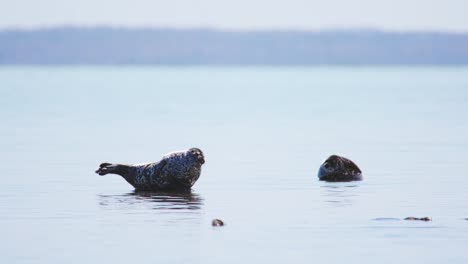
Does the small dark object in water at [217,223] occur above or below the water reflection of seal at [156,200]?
below

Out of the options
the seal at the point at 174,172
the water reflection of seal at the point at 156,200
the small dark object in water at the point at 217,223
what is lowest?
the small dark object in water at the point at 217,223

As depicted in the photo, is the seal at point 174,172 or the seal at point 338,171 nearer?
the seal at point 174,172

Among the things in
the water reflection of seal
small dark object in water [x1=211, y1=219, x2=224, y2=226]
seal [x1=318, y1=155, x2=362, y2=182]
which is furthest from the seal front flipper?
small dark object in water [x1=211, y1=219, x2=224, y2=226]

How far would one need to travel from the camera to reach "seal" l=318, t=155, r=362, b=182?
31.8 meters

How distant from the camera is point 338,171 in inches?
1253

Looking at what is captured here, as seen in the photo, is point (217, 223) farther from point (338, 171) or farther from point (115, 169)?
point (338, 171)

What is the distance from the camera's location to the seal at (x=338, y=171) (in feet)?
104

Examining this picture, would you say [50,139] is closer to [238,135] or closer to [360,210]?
[238,135]

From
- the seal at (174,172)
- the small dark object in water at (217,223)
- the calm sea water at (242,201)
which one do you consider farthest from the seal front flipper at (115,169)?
the small dark object in water at (217,223)

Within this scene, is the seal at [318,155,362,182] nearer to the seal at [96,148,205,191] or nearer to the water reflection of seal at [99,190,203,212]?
the seal at [96,148,205,191]

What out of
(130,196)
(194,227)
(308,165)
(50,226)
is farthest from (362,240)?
(308,165)

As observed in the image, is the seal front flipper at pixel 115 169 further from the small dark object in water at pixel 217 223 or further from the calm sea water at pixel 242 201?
the small dark object in water at pixel 217 223

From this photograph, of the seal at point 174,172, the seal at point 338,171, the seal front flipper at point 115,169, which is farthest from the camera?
the seal at point 338,171

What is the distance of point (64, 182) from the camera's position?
1246 inches
